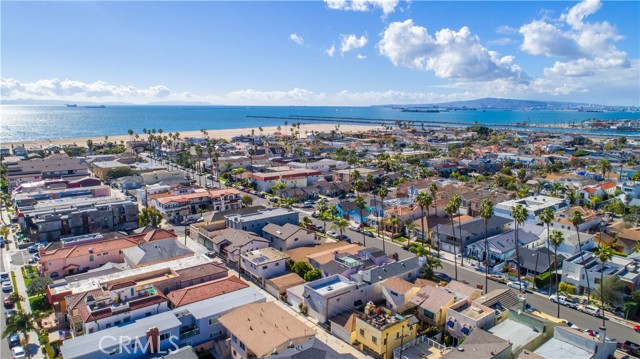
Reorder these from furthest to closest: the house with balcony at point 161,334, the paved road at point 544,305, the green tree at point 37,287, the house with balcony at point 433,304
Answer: the green tree at point 37,287, the paved road at point 544,305, the house with balcony at point 433,304, the house with balcony at point 161,334

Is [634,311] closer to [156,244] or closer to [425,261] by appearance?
[425,261]

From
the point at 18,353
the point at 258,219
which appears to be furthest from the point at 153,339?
the point at 258,219

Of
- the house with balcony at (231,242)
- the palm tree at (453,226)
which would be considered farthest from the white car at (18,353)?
the palm tree at (453,226)

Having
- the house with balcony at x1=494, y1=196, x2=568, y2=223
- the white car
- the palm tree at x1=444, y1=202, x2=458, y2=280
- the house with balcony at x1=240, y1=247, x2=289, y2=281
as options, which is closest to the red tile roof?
the house with balcony at x1=240, y1=247, x2=289, y2=281

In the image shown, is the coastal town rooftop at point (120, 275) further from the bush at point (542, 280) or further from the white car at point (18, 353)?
the bush at point (542, 280)

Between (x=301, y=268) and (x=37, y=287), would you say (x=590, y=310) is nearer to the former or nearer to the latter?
(x=301, y=268)

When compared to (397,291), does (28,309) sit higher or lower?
lower
